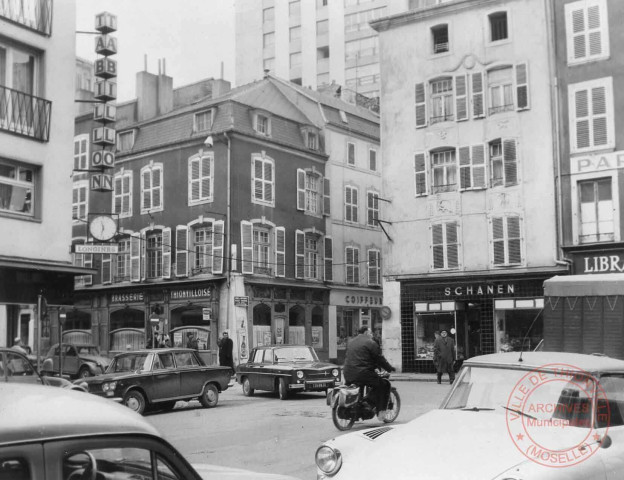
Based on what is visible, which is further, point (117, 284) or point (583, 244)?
point (117, 284)

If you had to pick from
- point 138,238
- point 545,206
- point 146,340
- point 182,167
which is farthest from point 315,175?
point 545,206

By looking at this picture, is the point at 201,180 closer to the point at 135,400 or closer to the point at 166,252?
the point at 166,252

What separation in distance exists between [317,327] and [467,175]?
13620 millimetres

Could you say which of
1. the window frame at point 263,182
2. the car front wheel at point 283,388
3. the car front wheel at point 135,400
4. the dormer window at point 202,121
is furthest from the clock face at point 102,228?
the dormer window at point 202,121

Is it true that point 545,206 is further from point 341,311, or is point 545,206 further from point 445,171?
point 341,311

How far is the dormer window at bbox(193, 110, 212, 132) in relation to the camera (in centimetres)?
3778

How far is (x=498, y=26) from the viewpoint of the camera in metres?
31.1

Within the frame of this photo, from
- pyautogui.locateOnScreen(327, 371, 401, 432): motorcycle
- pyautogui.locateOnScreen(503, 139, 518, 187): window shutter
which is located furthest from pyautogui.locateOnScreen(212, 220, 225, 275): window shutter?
pyautogui.locateOnScreen(327, 371, 401, 432): motorcycle

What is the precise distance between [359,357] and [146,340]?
28252 mm

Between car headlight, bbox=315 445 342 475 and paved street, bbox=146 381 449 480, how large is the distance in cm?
306

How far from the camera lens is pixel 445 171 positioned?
104ft

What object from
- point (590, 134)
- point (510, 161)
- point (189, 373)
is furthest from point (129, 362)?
point (590, 134)

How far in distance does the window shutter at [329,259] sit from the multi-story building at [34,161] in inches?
857

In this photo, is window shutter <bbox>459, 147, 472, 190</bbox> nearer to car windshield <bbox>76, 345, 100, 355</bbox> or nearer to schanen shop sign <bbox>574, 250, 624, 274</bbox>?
schanen shop sign <bbox>574, 250, 624, 274</bbox>
